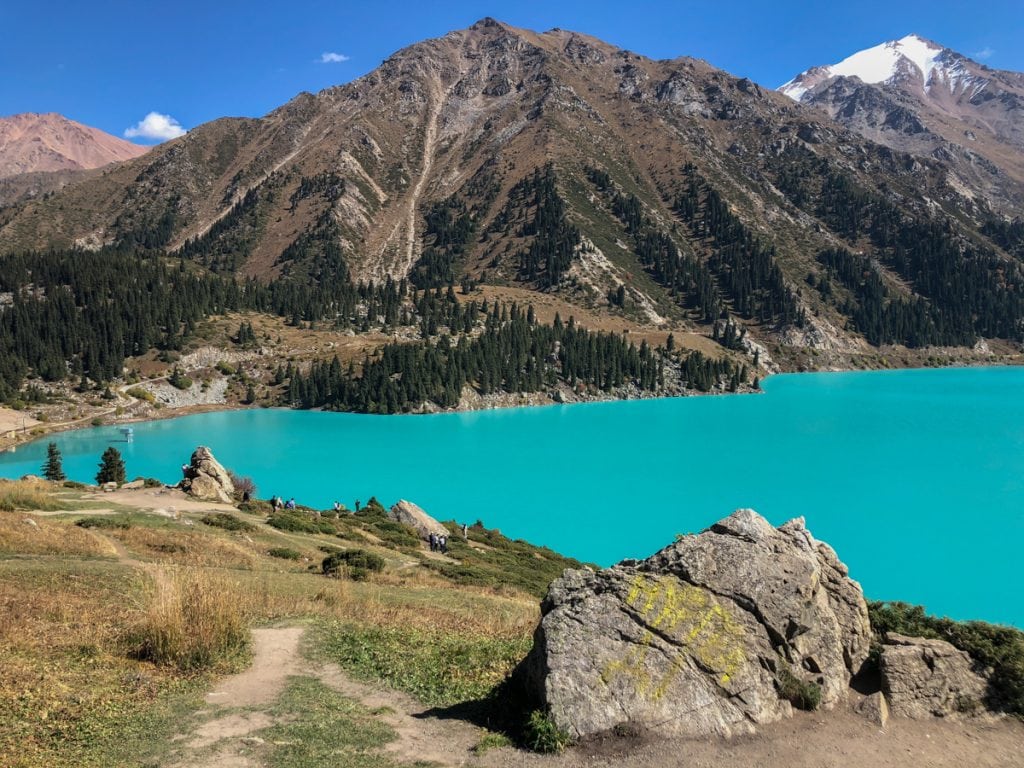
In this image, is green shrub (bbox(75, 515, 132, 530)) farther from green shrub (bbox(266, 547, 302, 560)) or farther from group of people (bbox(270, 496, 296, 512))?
group of people (bbox(270, 496, 296, 512))

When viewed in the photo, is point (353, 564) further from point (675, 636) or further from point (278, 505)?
point (278, 505)

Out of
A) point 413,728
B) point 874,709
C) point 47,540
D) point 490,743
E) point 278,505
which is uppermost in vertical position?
point 874,709

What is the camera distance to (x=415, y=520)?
167 feet

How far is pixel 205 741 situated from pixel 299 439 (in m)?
102

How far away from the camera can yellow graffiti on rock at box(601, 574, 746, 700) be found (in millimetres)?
11422

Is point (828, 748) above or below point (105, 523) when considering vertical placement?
above

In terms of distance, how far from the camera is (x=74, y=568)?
20.7 metres

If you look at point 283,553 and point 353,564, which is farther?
point 283,553

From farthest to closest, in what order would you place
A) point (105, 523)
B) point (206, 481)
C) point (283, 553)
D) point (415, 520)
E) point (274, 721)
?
point (415, 520) < point (206, 481) < point (283, 553) < point (105, 523) < point (274, 721)

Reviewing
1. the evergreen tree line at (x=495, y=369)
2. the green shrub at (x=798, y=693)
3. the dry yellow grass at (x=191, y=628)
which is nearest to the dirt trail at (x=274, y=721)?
the dry yellow grass at (x=191, y=628)

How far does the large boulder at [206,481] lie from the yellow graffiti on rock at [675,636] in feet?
138

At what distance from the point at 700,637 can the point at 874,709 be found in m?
3.33

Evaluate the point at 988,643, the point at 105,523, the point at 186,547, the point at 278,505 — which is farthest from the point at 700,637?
the point at 278,505

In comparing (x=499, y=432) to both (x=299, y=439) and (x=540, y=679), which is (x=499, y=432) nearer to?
(x=299, y=439)
